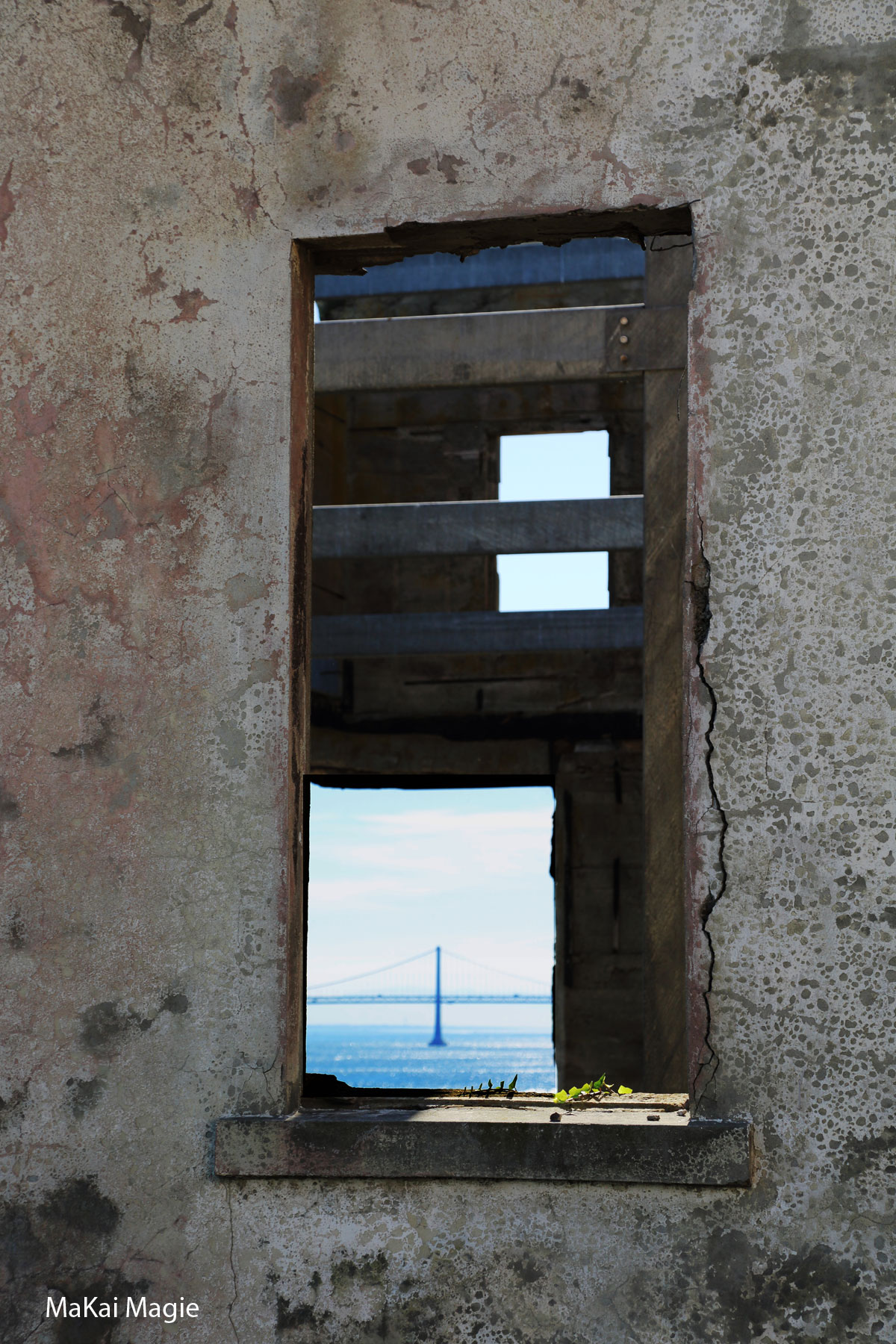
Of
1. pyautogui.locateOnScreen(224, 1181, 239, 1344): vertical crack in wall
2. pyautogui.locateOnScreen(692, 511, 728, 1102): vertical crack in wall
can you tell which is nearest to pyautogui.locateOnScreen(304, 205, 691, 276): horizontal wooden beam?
pyautogui.locateOnScreen(692, 511, 728, 1102): vertical crack in wall

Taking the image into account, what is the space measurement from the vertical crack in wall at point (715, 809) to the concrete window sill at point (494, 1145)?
110mm

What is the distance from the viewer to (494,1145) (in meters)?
2.49

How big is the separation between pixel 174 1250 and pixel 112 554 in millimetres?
1505

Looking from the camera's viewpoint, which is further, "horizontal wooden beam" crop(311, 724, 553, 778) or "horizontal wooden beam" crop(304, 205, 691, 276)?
"horizontal wooden beam" crop(311, 724, 553, 778)

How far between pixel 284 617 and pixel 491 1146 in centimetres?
118

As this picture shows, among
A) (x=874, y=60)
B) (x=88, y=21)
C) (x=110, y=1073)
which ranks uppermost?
(x=88, y=21)

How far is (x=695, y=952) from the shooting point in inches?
99.3

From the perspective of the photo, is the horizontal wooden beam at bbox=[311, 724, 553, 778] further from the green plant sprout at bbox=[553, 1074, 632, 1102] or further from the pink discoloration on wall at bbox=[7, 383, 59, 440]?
A: the pink discoloration on wall at bbox=[7, 383, 59, 440]

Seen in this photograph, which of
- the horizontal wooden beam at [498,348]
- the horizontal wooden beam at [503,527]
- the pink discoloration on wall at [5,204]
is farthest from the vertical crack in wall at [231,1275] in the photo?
the horizontal wooden beam at [503,527]

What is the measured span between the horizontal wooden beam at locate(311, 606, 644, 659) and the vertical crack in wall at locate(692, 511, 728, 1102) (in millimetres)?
5265

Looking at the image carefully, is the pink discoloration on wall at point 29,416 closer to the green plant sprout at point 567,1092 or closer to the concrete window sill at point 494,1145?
the concrete window sill at point 494,1145

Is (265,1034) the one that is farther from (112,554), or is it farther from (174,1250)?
(112,554)

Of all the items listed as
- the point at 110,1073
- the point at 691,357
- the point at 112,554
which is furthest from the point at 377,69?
the point at 110,1073

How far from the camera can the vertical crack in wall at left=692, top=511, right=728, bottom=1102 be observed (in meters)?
2.48
